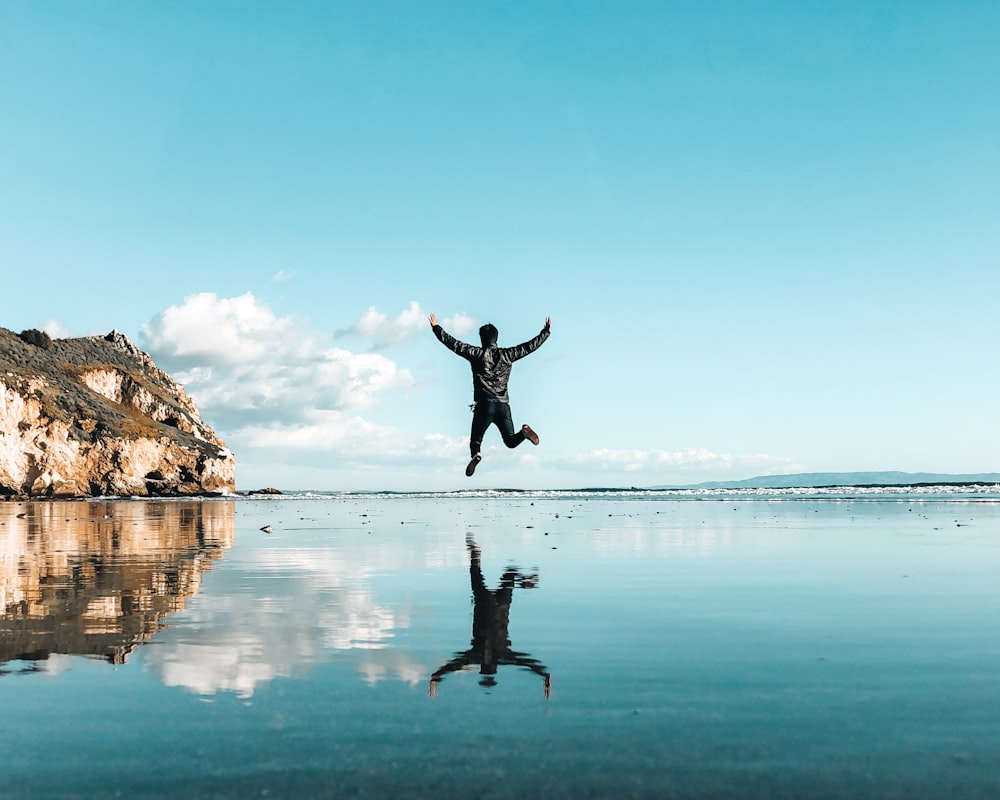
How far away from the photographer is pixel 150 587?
1059 cm

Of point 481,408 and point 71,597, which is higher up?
point 481,408

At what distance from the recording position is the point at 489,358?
54.8ft

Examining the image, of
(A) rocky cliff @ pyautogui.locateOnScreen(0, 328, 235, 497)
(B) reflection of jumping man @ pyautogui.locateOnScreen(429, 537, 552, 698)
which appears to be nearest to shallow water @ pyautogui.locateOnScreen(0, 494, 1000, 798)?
(B) reflection of jumping man @ pyautogui.locateOnScreen(429, 537, 552, 698)

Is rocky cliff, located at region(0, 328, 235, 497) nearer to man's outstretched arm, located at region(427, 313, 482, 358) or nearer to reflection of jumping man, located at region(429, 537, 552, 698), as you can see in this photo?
man's outstretched arm, located at region(427, 313, 482, 358)

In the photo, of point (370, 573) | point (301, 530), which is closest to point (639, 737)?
point (370, 573)

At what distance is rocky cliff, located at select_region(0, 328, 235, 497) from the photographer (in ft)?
313

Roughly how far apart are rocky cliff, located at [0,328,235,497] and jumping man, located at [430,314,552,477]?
A: 90437 mm

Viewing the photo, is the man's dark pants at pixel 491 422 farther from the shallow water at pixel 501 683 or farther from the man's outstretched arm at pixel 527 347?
the shallow water at pixel 501 683

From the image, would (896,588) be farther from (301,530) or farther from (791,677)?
(301,530)

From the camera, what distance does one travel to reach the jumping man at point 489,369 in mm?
16781

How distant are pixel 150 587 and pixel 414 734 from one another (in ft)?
24.1

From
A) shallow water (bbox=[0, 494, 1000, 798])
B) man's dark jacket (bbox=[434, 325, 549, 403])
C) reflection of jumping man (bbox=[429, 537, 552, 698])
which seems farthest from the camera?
man's dark jacket (bbox=[434, 325, 549, 403])

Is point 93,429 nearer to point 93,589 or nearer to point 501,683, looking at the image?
point 93,589


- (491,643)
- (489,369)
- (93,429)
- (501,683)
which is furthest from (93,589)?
(93,429)
